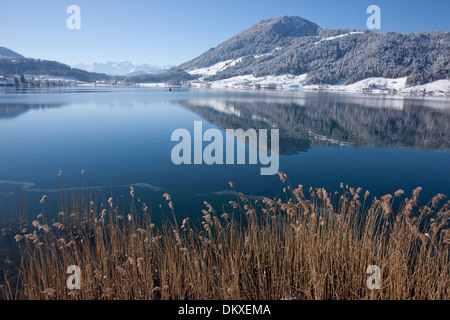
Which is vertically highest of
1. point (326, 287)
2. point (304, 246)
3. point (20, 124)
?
point (20, 124)

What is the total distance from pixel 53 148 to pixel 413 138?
2835 centimetres

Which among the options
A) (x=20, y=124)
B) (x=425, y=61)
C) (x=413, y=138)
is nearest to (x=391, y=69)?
(x=425, y=61)

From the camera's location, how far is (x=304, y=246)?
552 cm

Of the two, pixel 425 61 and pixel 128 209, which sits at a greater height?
pixel 425 61

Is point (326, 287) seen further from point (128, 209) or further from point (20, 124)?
point (20, 124)

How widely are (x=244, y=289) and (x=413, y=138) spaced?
966 inches

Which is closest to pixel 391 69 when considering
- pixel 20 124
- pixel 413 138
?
pixel 413 138

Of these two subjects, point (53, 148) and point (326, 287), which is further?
point (53, 148)

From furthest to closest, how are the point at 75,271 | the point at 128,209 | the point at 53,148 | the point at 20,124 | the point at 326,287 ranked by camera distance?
the point at 20,124, the point at 53,148, the point at 128,209, the point at 326,287, the point at 75,271

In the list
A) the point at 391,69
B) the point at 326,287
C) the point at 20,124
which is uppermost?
the point at 391,69
